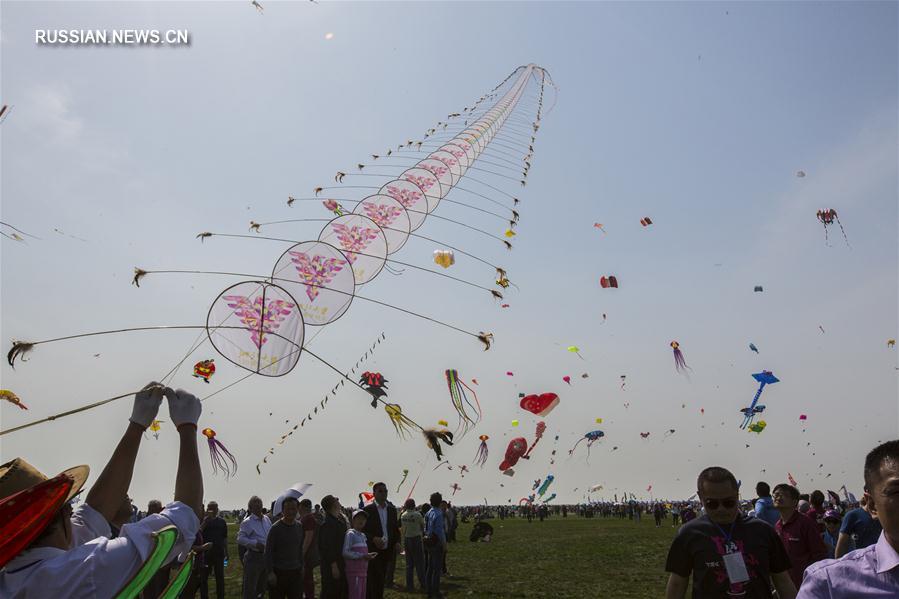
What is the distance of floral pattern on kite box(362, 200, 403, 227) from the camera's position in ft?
46.2

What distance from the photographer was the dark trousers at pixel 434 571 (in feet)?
39.3

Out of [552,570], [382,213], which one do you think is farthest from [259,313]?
[552,570]

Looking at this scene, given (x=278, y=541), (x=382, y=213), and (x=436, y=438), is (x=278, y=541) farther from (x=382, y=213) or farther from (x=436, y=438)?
(x=382, y=213)

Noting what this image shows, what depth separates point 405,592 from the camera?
12.7 m

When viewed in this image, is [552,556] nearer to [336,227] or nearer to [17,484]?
[336,227]

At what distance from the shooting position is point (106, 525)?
9.13ft

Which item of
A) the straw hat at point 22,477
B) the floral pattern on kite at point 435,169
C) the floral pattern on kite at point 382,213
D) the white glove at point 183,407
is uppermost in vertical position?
the floral pattern on kite at point 435,169

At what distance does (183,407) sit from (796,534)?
272 inches

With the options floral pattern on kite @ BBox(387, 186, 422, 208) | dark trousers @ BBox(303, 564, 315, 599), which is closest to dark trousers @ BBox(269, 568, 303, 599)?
dark trousers @ BBox(303, 564, 315, 599)

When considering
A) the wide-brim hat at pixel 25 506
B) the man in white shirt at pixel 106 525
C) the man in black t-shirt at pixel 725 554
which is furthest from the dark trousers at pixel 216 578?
the wide-brim hat at pixel 25 506

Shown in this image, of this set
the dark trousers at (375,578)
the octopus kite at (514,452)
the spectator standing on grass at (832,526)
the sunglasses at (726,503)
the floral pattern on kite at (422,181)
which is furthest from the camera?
the octopus kite at (514,452)

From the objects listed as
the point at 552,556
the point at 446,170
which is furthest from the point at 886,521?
the point at 552,556

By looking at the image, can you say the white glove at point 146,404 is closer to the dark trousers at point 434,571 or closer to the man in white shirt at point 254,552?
the man in white shirt at point 254,552

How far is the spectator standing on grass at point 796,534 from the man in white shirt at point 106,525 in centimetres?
669
